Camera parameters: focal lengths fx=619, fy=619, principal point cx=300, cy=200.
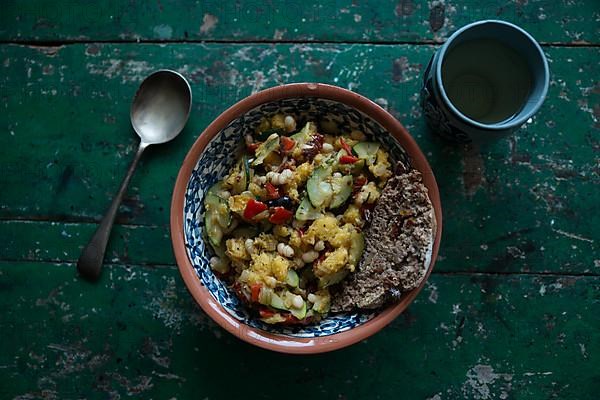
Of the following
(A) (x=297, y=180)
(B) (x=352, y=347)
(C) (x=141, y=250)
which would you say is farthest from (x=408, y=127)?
(C) (x=141, y=250)

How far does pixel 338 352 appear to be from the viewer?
1944 mm

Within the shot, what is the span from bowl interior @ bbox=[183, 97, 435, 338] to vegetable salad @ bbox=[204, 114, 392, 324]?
0.09 feet

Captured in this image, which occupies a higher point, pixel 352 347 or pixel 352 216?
pixel 352 216

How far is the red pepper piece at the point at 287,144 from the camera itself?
1666mm

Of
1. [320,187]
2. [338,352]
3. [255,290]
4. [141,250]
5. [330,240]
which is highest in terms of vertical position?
[320,187]

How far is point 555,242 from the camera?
6.38 ft

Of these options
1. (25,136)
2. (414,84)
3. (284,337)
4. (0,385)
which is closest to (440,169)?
(414,84)

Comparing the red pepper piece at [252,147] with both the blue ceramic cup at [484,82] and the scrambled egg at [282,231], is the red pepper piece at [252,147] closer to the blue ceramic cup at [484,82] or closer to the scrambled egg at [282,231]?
the scrambled egg at [282,231]

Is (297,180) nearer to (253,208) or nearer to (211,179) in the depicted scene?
(253,208)

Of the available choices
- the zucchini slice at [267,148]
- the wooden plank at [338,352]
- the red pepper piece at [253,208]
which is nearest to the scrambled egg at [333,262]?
the red pepper piece at [253,208]

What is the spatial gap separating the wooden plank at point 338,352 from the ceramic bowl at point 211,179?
298mm

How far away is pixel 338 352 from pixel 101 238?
82cm

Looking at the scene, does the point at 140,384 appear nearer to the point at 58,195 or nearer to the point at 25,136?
the point at 58,195

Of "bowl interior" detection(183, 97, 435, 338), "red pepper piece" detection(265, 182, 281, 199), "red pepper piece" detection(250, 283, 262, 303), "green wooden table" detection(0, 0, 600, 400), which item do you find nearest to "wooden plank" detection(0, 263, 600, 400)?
"green wooden table" detection(0, 0, 600, 400)
